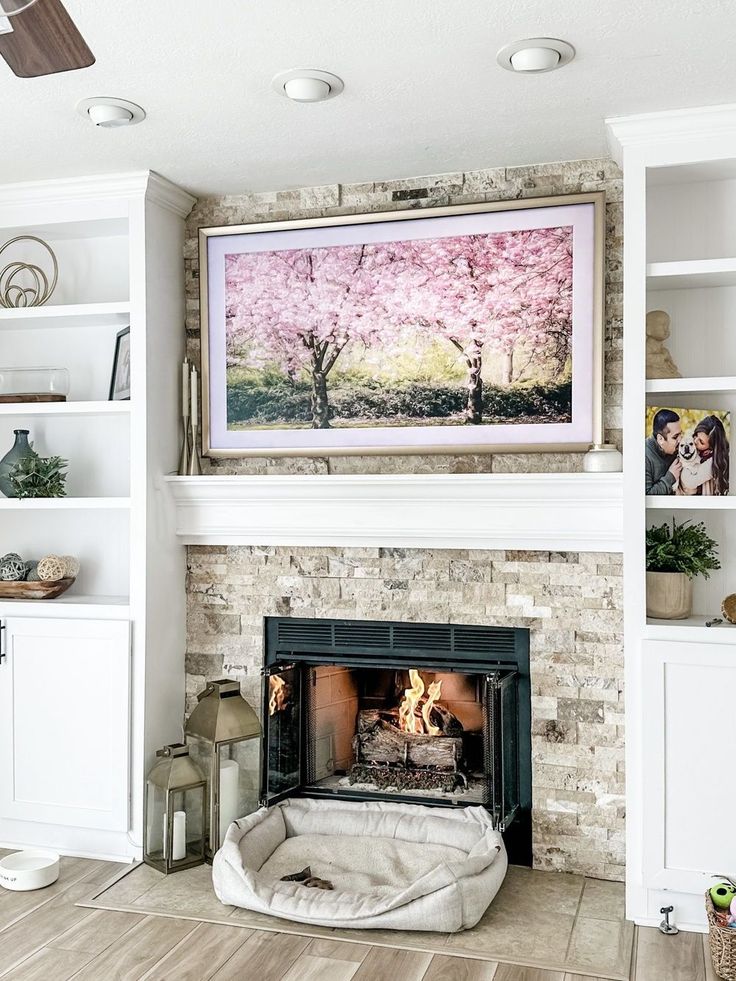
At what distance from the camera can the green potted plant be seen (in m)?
3.06

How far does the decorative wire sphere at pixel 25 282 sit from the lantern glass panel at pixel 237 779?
6.26ft

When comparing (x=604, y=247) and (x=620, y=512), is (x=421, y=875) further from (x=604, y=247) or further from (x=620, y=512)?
(x=604, y=247)

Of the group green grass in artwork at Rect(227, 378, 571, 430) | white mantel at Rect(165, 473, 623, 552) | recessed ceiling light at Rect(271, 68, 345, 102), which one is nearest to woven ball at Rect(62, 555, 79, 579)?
white mantel at Rect(165, 473, 623, 552)

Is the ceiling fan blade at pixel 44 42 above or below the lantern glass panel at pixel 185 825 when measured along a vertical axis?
above

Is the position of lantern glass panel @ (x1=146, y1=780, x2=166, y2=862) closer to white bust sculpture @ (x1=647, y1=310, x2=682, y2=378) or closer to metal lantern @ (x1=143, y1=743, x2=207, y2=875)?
metal lantern @ (x1=143, y1=743, x2=207, y2=875)

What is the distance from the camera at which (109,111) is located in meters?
2.88

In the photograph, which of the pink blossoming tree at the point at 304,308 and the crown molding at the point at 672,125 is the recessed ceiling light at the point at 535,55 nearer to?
the crown molding at the point at 672,125

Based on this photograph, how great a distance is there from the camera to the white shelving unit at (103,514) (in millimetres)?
3566

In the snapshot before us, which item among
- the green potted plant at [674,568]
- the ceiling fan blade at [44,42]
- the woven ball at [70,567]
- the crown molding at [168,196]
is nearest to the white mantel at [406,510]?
the green potted plant at [674,568]

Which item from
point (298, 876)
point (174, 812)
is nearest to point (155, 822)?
point (174, 812)

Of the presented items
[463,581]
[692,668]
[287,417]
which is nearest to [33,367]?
[287,417]

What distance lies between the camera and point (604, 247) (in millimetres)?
3336

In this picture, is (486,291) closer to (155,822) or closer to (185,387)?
(185,387)

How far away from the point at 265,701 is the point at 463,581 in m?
0.86
